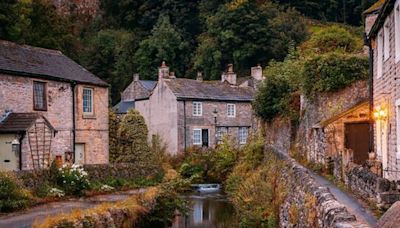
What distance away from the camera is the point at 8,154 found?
26.3 m

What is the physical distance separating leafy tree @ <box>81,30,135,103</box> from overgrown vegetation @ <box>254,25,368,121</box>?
118 feet

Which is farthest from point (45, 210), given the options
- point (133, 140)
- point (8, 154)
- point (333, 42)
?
point (133, 140)

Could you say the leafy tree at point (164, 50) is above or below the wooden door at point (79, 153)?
above

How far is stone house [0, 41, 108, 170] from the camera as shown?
2644cm

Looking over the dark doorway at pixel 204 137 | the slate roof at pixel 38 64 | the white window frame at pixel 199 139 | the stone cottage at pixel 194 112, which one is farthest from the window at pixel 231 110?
the slate roof at pixel 38 64

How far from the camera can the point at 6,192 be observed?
64.3 feet

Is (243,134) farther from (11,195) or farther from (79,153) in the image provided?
(11,195)

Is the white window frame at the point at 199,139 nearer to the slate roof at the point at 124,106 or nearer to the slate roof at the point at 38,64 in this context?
the slate roof at the point at 124,106

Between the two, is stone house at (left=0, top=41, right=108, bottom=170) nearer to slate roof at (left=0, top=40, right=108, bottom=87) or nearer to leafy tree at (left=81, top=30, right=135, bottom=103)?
slate roof at (left=0, top=40, right=108, bottom=87)

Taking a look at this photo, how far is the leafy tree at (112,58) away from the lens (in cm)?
7450

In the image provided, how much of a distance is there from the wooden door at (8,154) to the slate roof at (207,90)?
20.8 m

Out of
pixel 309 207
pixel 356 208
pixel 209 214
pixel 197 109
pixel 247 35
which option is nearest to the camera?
pixel 309 207

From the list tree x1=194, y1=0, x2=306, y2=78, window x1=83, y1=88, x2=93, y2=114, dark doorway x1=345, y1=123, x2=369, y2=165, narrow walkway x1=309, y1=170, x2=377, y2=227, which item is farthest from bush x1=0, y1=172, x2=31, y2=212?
tree x1=194, y1=0, x2=306, y2=78

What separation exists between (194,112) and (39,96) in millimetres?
19609
